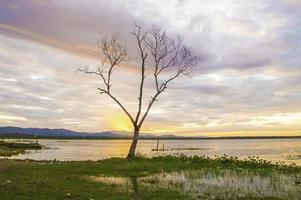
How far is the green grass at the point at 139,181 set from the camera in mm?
20297

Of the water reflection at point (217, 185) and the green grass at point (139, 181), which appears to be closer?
the green grass at point (139, 181)

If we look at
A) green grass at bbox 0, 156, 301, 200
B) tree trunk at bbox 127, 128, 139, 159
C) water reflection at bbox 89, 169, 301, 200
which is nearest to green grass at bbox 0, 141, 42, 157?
tree trunk at bbox 127, 128, 139, 159

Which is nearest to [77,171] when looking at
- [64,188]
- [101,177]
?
[101,177]

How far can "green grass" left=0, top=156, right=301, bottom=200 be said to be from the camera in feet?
66.6

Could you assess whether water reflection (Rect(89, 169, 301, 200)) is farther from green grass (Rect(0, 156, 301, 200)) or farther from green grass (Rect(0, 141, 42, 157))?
green grass (Rect(0, 141, 42, 157))

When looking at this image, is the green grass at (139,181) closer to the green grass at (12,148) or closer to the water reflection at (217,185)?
the water reflection at (217,185)

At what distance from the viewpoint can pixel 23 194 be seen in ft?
65.4

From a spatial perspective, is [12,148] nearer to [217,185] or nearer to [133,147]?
[133,147]

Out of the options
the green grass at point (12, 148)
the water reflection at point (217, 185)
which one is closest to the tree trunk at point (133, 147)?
the water reflection at point (217, 185)

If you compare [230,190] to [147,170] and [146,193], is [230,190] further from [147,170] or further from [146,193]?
[147,170]

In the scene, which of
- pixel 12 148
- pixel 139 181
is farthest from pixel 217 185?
pixel 12 148

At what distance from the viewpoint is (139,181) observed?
26562 mm

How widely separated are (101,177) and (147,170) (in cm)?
617

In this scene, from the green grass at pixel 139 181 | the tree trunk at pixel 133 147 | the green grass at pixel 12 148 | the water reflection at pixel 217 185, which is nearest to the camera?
the green grass at pixel 139 181
